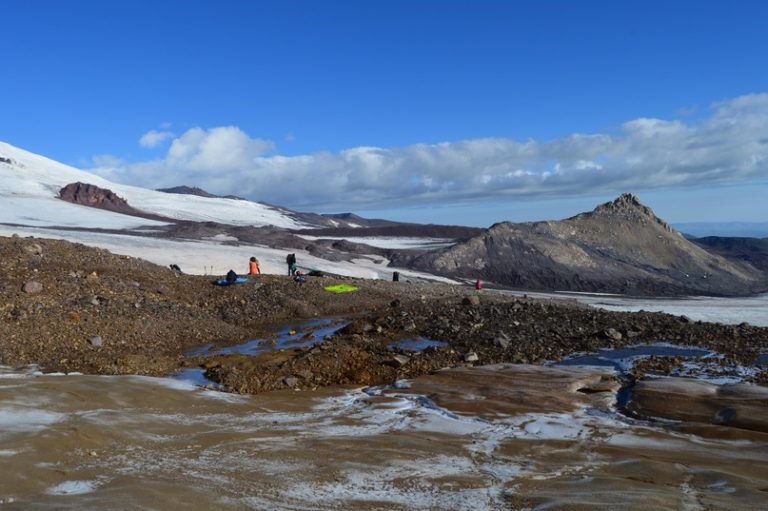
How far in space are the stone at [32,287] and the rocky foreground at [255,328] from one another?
1.2 inches

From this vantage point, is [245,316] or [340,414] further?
[245,316]

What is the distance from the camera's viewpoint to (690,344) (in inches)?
555

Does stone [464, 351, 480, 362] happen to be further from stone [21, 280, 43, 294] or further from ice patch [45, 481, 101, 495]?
stone [21, 280, 43, 294]

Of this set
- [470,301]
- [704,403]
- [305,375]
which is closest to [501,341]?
[470,301]

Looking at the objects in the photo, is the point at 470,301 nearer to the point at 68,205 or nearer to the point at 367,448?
the point at 367,448

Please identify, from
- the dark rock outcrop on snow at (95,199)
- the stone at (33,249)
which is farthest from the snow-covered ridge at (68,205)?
the stone at (33,249)

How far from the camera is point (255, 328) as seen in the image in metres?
17.5

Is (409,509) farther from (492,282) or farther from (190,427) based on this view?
(492,282)

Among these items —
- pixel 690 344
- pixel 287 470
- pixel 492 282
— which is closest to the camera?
pixel 287 470

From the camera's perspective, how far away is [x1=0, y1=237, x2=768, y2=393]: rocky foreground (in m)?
12.5

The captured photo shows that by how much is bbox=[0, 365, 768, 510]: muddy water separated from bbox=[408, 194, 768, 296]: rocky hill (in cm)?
3572

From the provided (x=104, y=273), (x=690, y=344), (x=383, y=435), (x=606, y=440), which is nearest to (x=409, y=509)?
(x=383, y=435)

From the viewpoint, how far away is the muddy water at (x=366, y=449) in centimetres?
617

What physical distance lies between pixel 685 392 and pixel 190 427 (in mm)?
7515
